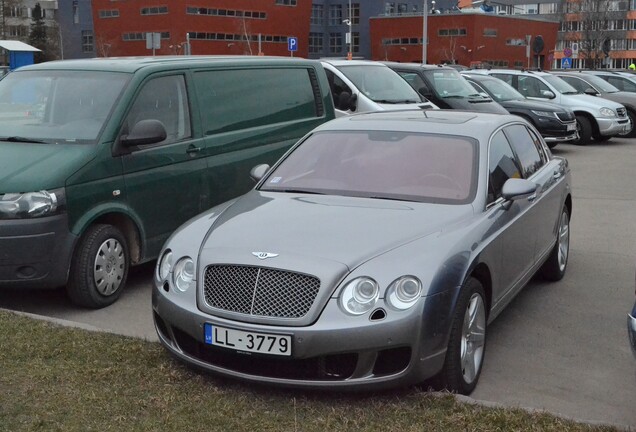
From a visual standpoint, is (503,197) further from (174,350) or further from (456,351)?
(174,350)

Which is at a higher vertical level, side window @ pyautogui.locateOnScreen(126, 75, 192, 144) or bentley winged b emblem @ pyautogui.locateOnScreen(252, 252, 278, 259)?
side window @ pyautogui.locateOnScreen(126, 75, 192, 144)

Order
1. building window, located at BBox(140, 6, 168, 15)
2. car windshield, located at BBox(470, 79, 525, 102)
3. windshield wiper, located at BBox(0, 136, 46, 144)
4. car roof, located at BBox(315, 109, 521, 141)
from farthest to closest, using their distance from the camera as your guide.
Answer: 1. building window, located at BBox(140, 6, 168, 15)
2. car windshield, located at BBox(470, 79, 525, 102)
3. windshield wiper, located at BBox(0, 136, 46, 144)
4. car roof, located at BBox(315, 109, 521, 141)

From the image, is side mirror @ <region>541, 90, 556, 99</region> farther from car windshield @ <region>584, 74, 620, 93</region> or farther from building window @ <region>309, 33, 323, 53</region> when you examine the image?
building window @ <region>309, 33, 323, 53</region>

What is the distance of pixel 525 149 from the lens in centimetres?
674

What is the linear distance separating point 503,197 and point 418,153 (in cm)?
65

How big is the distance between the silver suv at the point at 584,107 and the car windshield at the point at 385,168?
15.3 m

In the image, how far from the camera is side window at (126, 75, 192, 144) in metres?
7.05

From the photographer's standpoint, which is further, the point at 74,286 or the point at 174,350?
the point at 74,286

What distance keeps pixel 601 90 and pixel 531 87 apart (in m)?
4.01

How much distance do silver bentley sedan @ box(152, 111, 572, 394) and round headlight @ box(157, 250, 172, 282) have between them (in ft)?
0.04

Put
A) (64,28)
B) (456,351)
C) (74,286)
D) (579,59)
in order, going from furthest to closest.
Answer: (579,59) < (64,28) < (74,286) < (456,351)

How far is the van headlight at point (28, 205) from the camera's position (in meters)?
6.04

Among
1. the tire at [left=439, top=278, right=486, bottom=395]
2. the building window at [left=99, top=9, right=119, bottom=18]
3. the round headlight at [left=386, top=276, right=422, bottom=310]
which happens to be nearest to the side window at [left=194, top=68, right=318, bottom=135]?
the tire at [left=439, top=278, right=486, bottom=395]

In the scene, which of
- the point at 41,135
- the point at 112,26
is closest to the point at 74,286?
the point at 41,135
